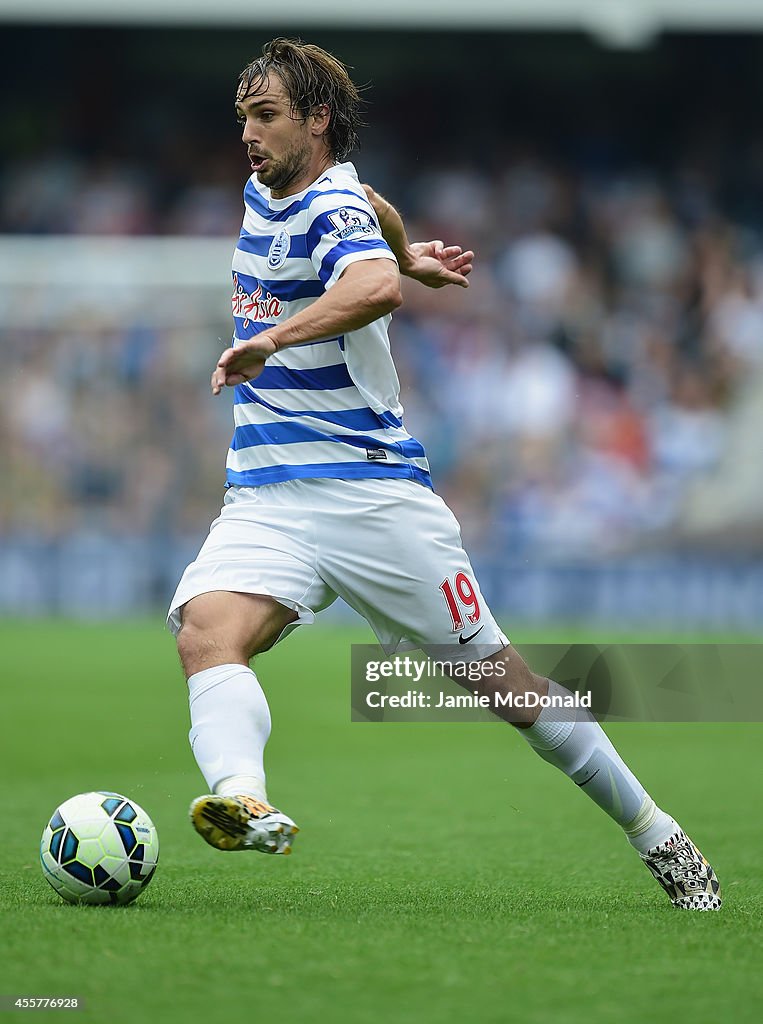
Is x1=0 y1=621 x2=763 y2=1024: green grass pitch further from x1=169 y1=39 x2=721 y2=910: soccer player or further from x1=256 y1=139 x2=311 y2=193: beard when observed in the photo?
x1=256 y1=139 x2=311 y2=193: beard

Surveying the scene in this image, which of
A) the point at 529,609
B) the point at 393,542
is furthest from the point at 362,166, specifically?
the point at 393,542

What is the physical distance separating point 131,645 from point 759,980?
10.7 m

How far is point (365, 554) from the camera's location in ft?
14.6

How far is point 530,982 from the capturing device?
339 centimetres

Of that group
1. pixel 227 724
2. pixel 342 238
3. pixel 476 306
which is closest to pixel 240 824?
pixel 227 724

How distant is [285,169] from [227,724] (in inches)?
61.0

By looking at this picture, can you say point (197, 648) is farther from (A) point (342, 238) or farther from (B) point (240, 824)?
(A) point (342, 238)

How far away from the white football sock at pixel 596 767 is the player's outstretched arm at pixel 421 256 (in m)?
1.32

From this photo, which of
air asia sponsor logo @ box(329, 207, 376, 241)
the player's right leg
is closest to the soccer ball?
the player's right leg

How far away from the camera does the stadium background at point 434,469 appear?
12.4ft

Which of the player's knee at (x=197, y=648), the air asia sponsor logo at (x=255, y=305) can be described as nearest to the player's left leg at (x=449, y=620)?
the player's knee at (x=197, y=648)

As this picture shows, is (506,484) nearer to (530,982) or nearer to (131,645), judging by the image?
(131,645)

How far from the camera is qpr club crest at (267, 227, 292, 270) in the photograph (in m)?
4.49

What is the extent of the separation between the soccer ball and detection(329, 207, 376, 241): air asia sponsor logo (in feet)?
5.52
